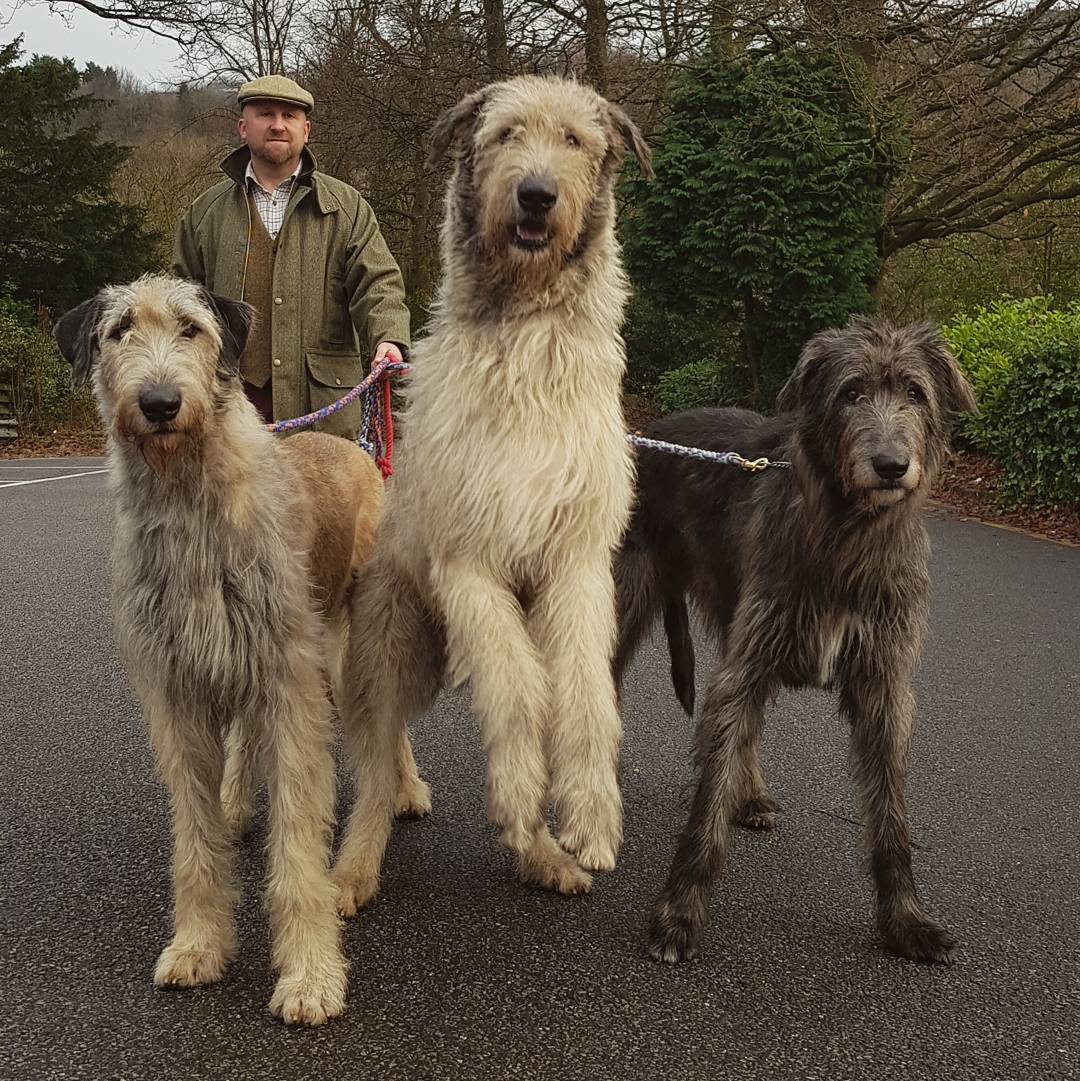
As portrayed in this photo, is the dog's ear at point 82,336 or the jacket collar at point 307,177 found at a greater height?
the jacket collar at point 307,177

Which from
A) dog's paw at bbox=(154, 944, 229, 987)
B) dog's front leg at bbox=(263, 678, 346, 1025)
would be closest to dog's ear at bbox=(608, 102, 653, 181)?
dog's front leg at bbox=(263, 678, 346, 1025)

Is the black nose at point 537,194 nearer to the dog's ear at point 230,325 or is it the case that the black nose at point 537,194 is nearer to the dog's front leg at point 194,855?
the dog's ear at point 230,325

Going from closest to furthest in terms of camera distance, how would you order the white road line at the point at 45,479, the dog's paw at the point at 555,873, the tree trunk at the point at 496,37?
the dog's paw at the point at 555,873
the white road line at the point at 45,479
the tree trunk at the point at 496,37

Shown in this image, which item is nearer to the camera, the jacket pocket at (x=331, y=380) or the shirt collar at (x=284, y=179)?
the shirt collar at (x=284, y=179)

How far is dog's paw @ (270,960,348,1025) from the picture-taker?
10.6ft

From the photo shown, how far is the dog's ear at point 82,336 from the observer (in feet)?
11.9

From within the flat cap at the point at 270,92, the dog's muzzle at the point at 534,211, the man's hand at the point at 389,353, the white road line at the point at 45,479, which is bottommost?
the white road line at the point at 45,479

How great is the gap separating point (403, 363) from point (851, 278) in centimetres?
1305

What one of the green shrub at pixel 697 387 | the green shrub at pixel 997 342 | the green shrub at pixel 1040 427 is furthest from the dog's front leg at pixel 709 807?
the green shrub at pixel 697 387

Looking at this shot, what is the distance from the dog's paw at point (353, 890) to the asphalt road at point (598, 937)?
0.17 ft

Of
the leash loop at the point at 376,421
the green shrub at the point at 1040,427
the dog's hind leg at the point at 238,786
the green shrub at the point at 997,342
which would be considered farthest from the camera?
the green shrub at the point at 997,342

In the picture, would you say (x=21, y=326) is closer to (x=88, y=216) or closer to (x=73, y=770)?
(x=88, y=216)

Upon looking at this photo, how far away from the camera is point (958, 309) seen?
71.3ft

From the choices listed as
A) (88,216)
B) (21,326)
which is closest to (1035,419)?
(21,326)
